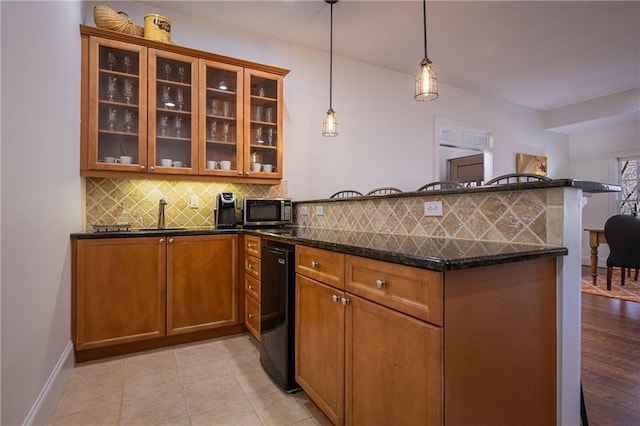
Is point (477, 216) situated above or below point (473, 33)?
below

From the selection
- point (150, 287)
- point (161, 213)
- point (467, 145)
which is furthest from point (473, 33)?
point (150, 287)

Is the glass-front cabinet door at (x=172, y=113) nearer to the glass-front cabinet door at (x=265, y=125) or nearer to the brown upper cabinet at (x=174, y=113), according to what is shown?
the brown upper cabinet at (x=174, y=113)

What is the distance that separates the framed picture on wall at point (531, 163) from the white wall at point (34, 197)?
5.88 m

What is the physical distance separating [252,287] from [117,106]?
178 centimetres

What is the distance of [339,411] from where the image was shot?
1.45 m

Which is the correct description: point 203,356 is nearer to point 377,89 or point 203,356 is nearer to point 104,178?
point 104,178

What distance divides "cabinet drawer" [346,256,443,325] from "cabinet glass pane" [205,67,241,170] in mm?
2039

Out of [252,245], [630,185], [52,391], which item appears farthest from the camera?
[630,185]

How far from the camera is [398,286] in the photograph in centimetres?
114

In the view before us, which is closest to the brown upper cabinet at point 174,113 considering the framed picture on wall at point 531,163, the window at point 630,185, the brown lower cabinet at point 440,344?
the brown lower cabinet at point 440,344

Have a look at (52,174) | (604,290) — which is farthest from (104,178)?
(604,290)

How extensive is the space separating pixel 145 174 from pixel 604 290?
17.5 ft

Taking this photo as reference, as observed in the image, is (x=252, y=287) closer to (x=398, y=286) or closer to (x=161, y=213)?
(x=161, y=213)

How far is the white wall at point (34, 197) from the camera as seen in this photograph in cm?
122
